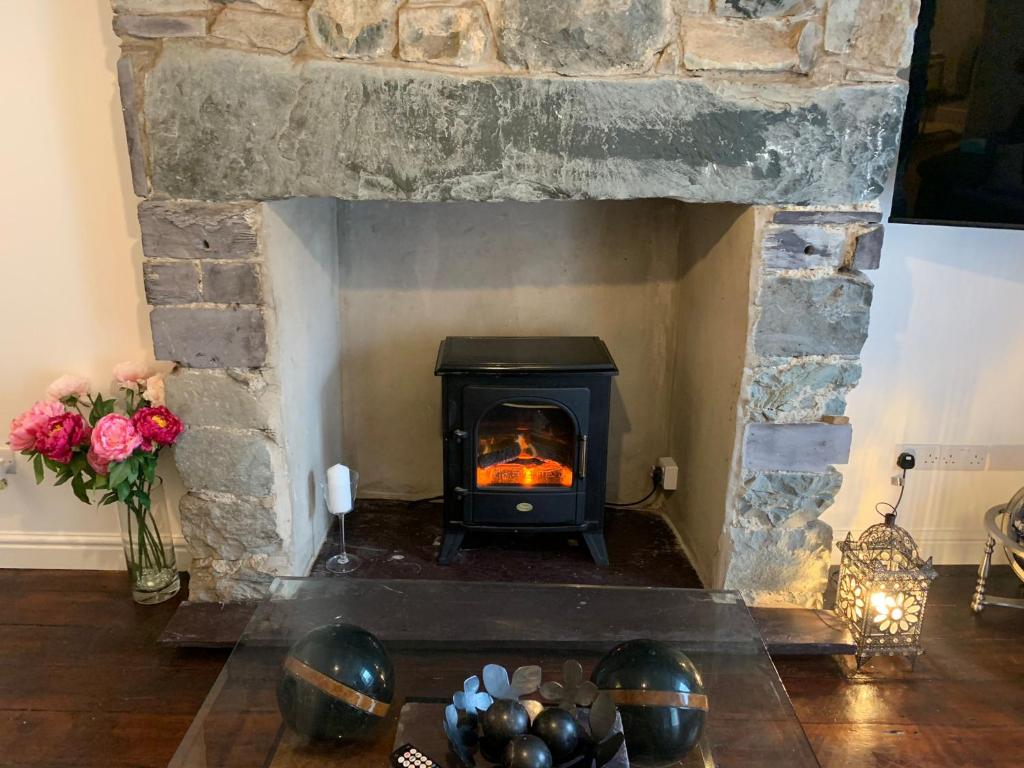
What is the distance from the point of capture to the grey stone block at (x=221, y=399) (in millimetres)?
2137

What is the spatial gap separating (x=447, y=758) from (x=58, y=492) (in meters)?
1.76

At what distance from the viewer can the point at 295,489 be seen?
2.31 meters

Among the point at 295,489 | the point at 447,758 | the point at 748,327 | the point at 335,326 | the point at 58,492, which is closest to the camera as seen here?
the point at 447,758

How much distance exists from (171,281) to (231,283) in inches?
6.2

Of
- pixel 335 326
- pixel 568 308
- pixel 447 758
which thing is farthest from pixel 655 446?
pixel 447 758

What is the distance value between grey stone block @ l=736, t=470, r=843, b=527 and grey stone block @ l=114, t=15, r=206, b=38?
1823 mm

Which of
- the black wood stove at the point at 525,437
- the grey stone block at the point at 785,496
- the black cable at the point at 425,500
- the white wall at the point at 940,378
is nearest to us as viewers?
the grey stone block at the point at 785,496

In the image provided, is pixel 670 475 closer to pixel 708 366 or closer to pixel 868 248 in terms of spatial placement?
pixel 708 366

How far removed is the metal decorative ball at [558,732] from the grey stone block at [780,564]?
1035 mm

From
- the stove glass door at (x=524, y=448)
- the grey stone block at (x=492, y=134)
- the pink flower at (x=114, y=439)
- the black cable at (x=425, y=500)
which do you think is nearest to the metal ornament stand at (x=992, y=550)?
the grey stone block at (x=492, y=134)

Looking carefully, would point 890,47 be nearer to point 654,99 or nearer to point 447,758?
point 654,99

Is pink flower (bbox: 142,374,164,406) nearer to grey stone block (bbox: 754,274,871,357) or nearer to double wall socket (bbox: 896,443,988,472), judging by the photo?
grey stone block (bbox: 754,274,871,357)

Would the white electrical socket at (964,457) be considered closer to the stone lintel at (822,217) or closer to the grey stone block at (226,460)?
the stone lintel at (822,217)

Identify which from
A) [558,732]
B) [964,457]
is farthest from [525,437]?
[964,457]
